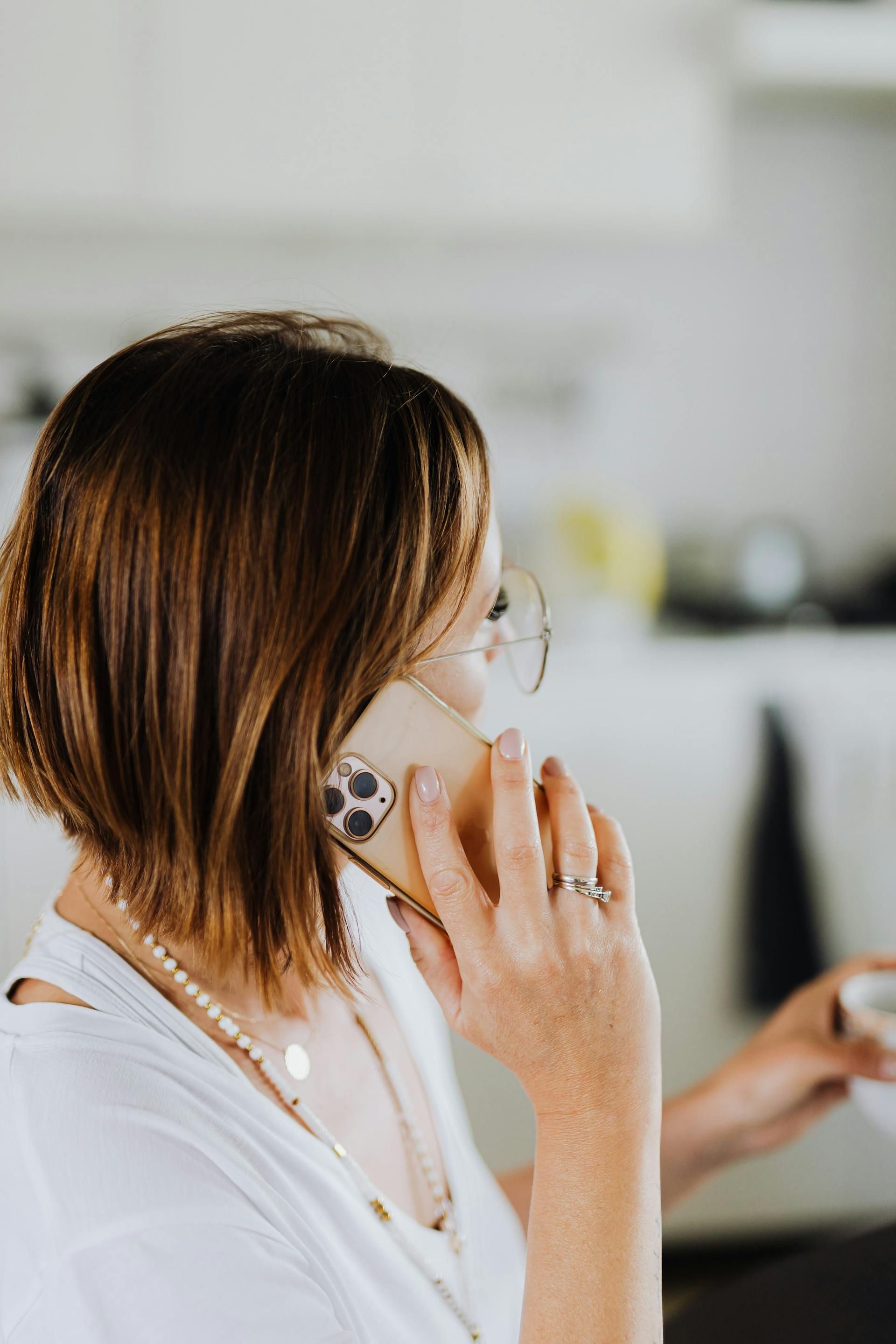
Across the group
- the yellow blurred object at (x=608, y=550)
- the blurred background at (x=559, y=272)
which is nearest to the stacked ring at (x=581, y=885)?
the blurred background at (x=559, y=272)

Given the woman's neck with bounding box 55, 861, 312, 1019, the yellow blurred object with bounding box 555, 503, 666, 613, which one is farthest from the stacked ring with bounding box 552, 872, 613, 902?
the yellow blurred object with bounding box 555, 503, 666, 613

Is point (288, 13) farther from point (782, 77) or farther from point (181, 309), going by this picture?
point (782, 77)

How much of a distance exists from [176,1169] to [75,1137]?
5cm

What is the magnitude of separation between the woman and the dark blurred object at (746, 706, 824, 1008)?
1.23 metres

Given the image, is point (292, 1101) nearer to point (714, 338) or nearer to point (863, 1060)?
point (863, 1060)

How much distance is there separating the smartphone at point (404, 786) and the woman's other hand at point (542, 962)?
0.04 ft

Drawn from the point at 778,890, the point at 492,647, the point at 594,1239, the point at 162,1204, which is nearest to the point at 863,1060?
the point at 594,1239

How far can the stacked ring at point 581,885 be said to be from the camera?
0.60 metres

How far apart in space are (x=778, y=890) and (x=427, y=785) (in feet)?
4.53

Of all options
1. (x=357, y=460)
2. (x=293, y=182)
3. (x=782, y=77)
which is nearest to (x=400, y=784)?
(x=357, y=460)

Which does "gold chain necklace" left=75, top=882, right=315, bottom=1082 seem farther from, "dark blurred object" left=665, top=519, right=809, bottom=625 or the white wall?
the white wall

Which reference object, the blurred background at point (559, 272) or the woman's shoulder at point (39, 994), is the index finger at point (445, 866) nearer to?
the woman's shoulder at point (39, 994)

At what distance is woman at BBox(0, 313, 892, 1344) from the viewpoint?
50 cm

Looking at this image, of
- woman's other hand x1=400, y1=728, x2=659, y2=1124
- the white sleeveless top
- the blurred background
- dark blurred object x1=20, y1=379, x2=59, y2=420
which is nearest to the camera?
the white sleeveless top
